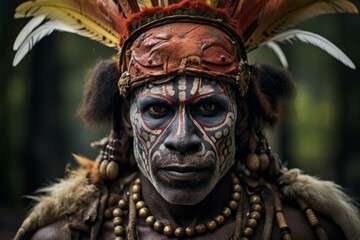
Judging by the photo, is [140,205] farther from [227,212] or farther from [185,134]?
[185,134]

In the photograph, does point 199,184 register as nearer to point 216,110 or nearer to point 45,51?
point 216,110

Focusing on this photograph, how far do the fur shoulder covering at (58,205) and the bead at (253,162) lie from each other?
1028mm

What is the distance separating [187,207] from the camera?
4457 millimetres

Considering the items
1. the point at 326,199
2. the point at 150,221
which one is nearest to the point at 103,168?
the point at 150,221

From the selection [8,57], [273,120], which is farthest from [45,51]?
[273,120]

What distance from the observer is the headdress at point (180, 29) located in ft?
13.9

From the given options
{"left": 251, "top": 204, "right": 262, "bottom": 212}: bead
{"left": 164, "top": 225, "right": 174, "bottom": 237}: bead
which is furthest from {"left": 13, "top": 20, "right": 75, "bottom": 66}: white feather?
{"left": 251, "top": 204, "right": 262, "bottom": 212}: bead

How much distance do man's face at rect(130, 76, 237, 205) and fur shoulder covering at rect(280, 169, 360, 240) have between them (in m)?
0.60

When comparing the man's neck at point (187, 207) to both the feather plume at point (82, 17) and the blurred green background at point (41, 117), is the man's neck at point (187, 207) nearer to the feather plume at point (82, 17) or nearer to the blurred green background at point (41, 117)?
the feather plume at point (82, 17)

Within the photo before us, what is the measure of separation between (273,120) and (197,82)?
0.79 meters

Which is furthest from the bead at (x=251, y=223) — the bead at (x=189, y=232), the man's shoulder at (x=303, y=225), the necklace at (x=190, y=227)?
the bead at (x=189, y=232)

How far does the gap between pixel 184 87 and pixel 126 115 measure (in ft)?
2.05

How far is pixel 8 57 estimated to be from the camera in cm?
1208

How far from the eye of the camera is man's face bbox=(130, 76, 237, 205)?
4137 millimetres
